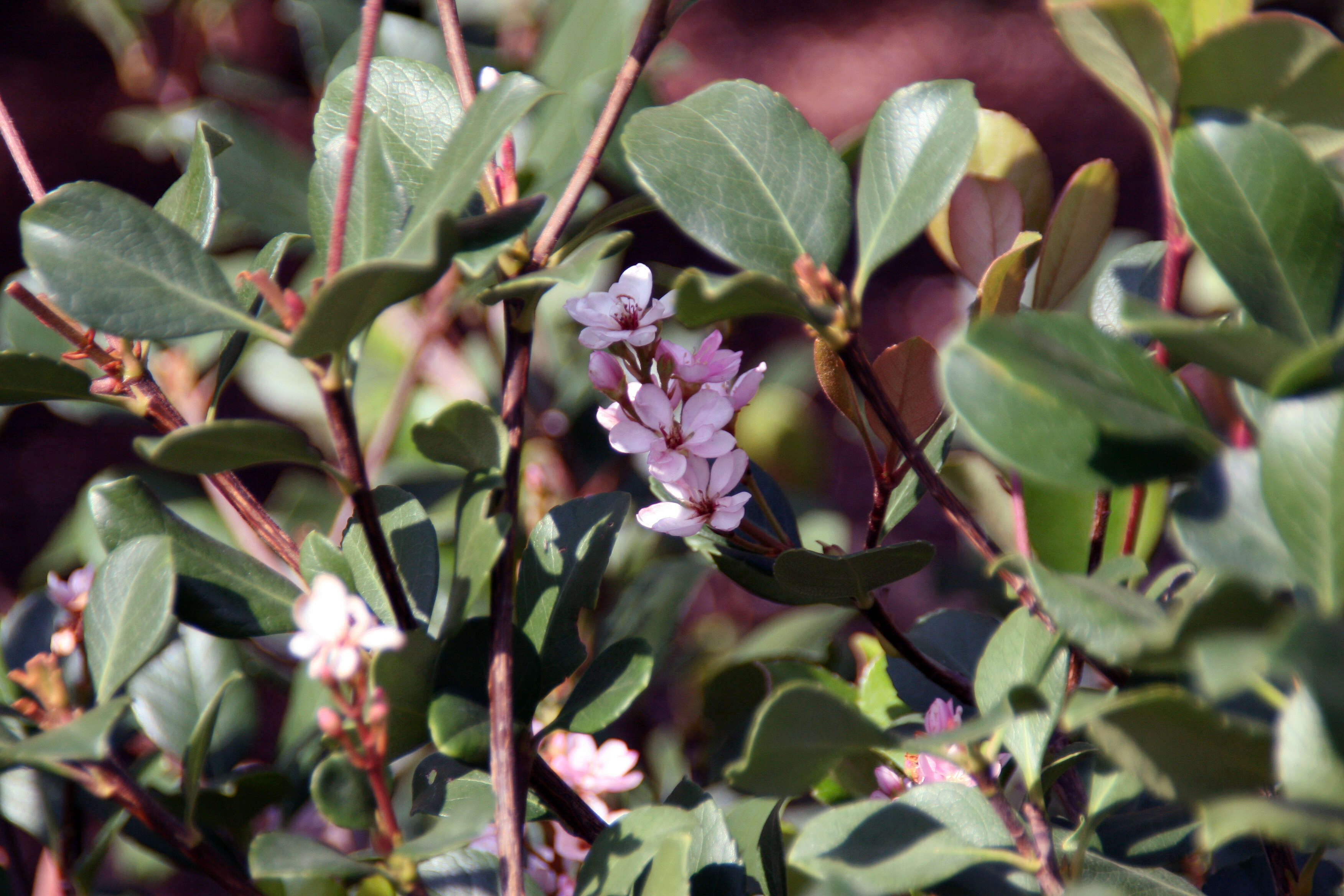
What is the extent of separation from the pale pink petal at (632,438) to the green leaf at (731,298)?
103 millimetres

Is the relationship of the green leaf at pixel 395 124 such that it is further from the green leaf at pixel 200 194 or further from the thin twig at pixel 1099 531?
the thin twig at pixel 1099 531

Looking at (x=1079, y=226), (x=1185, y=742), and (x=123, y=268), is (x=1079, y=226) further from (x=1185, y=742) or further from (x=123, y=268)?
(x=123, y=268)

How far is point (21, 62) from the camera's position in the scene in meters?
2.19

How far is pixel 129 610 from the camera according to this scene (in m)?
0.40

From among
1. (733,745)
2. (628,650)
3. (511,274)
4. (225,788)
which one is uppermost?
(511,274)

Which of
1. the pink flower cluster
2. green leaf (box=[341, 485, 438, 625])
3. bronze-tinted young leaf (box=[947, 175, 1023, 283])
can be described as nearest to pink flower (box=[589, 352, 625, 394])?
the pink flower cluster

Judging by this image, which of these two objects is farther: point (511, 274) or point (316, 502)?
point (316, 502)

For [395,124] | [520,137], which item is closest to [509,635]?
[395,124]

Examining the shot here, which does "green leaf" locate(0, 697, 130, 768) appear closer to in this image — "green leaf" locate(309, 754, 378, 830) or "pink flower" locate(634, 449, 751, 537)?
"green leaf" locate(309, 754, 378, 830)

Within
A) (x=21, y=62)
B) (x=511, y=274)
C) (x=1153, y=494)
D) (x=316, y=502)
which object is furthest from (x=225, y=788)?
(x=21, y=62)

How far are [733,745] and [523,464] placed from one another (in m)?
0.39

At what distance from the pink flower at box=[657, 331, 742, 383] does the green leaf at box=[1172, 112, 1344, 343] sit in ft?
0.68

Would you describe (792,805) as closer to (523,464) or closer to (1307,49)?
(523,464)

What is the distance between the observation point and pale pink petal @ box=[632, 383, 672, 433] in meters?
0.46
